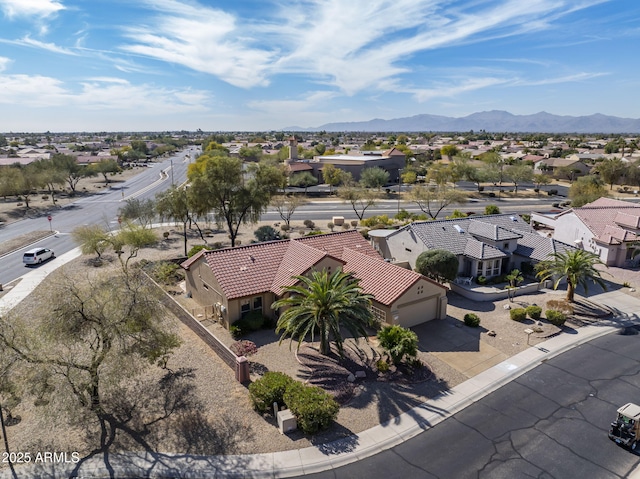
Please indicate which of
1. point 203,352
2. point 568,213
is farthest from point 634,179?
point 203,352

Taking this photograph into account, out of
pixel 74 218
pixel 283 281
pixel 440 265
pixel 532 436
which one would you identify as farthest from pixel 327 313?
pixel 74 218

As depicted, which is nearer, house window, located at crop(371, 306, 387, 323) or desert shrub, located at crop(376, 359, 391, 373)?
desert shrub, located at crop(376, 359, 391, 373)

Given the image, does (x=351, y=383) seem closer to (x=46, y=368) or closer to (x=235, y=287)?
(x=235, y=287)

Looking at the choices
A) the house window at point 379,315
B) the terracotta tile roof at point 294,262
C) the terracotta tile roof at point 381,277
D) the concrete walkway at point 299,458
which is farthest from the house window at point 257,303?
the concrete walkway at point 299,458

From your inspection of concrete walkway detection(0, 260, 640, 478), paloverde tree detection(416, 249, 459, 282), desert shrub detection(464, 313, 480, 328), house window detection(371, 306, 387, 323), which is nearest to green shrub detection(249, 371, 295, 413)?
concrete walkway detection(0, 260, 640, 478)

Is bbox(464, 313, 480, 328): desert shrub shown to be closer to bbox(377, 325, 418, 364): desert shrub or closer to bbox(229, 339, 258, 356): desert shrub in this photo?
bbox(377, 325, 418, 364): desert shrub

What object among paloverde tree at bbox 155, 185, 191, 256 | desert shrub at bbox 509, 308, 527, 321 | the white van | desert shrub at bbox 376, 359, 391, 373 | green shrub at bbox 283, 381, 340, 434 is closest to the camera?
green shrub at bbox 283, 381, 340, 434
